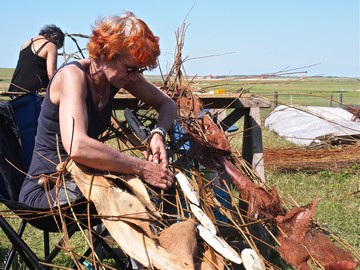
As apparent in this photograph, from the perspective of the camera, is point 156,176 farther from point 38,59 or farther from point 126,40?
point 38,59

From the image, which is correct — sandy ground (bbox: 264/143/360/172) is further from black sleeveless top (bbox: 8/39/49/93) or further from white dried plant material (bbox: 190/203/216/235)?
white dried plant material (bbox: 190/203/216/235)

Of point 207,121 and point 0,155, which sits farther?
point 207,121

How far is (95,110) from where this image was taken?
296 cm

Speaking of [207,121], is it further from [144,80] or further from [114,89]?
[114,89]

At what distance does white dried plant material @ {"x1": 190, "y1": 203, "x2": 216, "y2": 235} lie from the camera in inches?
95.2

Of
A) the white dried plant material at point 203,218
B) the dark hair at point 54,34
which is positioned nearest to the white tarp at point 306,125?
the dark hair at point 54,34

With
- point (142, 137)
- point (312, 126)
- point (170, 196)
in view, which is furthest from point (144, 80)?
Result: point (312, 126)

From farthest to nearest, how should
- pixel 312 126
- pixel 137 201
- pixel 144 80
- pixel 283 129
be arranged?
pixel 283 129 < pixel 312 126 < pixel 144 80 < pixel 137 201

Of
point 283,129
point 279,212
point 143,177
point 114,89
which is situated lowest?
point 283,129

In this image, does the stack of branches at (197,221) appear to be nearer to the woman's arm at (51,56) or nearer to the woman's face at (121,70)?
the woman's face at (121,70)

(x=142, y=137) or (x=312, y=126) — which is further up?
(x=142, y=137)

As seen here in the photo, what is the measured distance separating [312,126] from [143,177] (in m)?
9.41

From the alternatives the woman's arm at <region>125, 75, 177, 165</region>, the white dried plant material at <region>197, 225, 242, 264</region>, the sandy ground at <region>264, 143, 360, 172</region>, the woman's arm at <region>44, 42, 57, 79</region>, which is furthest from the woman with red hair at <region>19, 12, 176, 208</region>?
the sandy ground at <region>264, 143, 360, 172</region>

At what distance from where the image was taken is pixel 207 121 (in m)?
3.64
